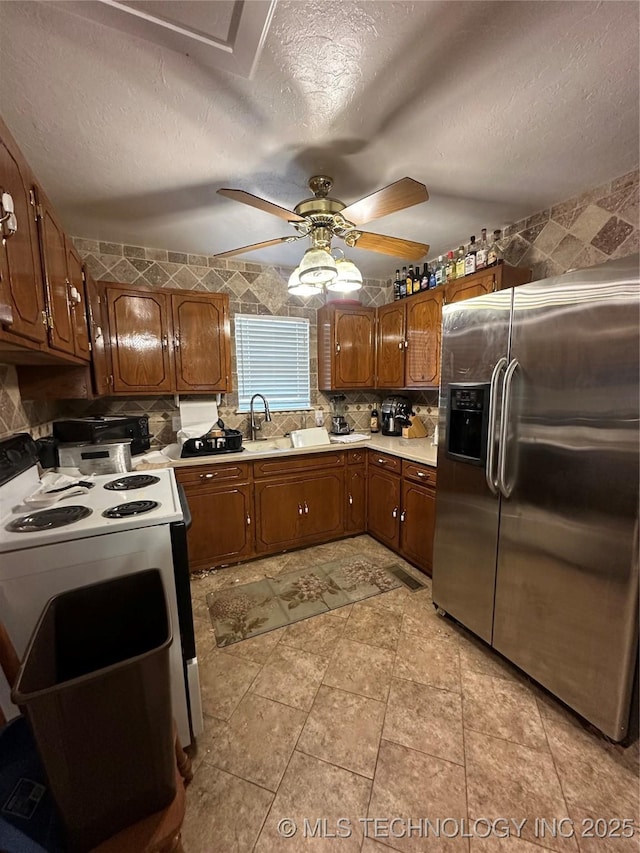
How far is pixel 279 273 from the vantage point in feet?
10.5

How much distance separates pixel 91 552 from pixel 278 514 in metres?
1.73

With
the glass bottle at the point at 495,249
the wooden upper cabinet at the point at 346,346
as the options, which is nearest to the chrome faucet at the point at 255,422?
the wooden upper cabinet at the point at 346,346

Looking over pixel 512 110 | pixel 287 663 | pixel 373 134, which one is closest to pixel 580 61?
pixel 512 110

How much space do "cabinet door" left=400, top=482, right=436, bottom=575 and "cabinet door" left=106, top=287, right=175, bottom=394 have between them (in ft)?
6.67

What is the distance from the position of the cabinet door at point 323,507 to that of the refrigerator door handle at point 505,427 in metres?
1.58

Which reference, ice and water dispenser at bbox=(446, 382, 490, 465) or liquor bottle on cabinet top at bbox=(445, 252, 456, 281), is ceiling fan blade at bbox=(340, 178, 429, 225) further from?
liquor bottle on cabinet top at bbox=(445, 252, 456, 281)

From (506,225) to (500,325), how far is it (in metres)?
1.35

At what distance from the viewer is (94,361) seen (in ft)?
7.01

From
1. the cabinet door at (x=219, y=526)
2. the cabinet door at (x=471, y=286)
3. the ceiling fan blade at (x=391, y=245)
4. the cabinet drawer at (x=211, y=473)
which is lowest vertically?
the cabinet door at (x=219, y=526)

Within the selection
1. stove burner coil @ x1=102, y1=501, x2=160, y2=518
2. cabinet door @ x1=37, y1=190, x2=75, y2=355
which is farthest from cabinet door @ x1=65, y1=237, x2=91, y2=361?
stove burner coil @ x1=102, y1=501, x2=160, y2=518

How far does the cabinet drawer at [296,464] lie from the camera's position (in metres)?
2.71

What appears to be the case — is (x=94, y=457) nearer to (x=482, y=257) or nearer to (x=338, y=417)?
(x=338, y=417)

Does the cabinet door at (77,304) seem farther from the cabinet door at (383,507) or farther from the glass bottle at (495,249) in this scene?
the glass bottle at (495,249)

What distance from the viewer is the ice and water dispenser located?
1.71m
